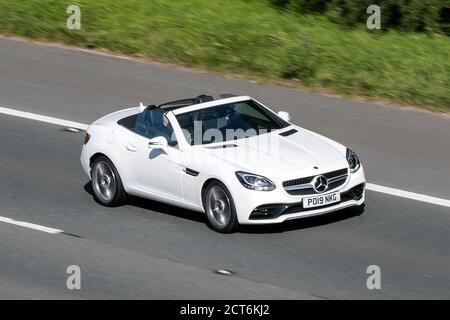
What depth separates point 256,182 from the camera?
48.7 ft

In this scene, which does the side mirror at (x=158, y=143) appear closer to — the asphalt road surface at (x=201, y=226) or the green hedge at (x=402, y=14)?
the asphalt road surface at (x=201, y=226)

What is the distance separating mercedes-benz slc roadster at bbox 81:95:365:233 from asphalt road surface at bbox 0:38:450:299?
0.35m

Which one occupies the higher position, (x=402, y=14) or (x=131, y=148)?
(x=402, y=14)

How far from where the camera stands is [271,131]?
16.1 m

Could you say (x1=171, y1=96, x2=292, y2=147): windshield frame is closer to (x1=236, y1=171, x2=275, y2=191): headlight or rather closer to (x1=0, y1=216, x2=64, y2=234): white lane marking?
(x1=236, y1=171, x2=275, y2=191): headlight

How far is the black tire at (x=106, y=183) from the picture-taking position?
16328mm

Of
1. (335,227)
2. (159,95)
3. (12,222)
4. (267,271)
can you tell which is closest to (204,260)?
(267,271)

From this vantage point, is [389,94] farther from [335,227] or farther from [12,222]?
[12,222]

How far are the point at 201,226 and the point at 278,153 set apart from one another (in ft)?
4.39

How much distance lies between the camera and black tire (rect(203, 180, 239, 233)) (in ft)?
49.2
